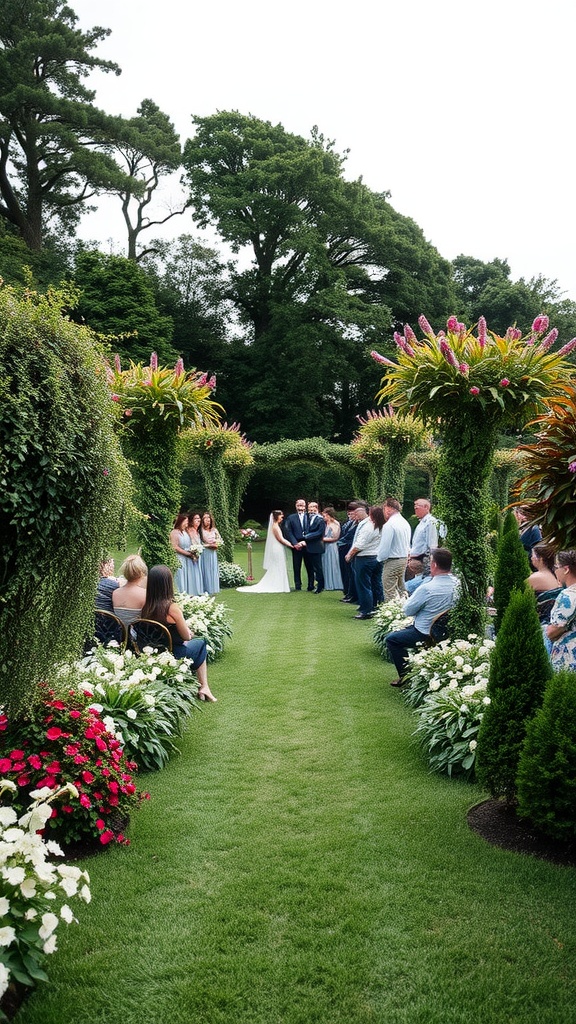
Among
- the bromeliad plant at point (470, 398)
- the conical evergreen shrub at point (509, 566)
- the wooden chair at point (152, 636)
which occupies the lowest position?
the wooden chair at point (152, 636)

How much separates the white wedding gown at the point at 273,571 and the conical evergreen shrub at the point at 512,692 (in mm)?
Answer: 12628

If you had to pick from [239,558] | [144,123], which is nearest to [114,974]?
[239,558]

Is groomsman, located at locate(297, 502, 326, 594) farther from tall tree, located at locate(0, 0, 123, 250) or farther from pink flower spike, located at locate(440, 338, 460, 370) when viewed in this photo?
tall tree, located at locate(0, 0, 123, 250)

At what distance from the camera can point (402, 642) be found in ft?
25.0

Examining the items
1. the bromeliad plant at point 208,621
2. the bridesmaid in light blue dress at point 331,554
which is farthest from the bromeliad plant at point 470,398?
the bridesmaid in light blue dress at point 331,554

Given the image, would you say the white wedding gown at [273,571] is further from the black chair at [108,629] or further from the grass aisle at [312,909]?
the grass aisle at [312,909]

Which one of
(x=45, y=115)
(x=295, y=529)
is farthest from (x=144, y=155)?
(x=295, y=529)

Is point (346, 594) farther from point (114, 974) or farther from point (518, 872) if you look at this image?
point (114, 974)

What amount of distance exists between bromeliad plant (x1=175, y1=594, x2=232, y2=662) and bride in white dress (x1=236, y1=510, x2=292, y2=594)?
6584 millimetres

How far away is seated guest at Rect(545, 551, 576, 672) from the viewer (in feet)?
14.7

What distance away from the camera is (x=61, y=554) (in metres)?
3.22

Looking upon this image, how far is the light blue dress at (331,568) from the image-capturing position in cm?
1716

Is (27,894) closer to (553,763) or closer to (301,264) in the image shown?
(553,763)

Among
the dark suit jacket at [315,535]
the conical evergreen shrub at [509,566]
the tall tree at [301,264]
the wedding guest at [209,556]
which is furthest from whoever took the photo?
the tall tree at [301,264]
